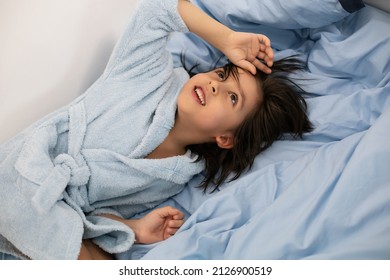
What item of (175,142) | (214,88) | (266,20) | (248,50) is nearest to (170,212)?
(175,142)

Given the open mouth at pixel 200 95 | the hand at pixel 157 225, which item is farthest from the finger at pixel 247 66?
the hand at pixel 157 225

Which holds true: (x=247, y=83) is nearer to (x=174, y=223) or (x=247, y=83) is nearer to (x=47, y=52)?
(x=174, y=223)

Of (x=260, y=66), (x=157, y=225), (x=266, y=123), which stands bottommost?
(x=157, y=225)

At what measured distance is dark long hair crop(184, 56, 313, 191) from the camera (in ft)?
3.47

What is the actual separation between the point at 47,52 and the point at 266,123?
0.50m

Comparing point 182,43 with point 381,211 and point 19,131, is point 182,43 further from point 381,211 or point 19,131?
point 381,211

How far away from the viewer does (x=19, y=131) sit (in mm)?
1031

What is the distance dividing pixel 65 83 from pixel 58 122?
0.13 metres

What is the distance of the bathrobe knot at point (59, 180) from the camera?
2.97 feet

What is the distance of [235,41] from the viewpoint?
104 cm

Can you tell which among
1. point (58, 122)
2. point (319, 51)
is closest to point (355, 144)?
point (319, 51)

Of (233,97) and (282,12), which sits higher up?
(282,12)

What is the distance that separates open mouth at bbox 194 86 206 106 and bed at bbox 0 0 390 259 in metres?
0.18

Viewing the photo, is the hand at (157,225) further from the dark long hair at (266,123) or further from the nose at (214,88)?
the nose at (214,88)
